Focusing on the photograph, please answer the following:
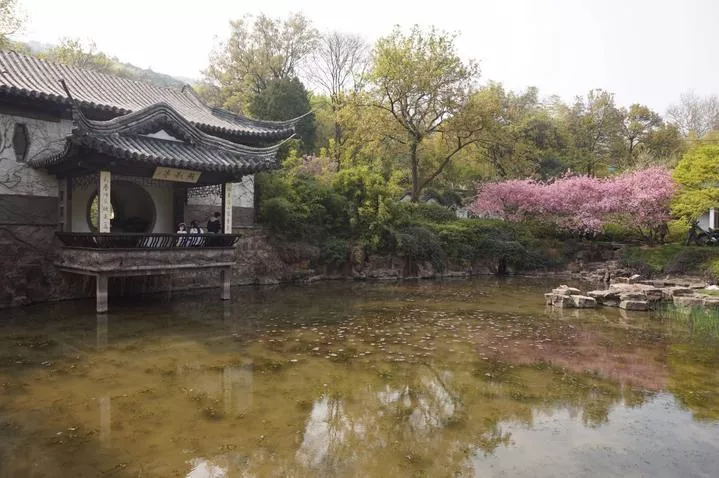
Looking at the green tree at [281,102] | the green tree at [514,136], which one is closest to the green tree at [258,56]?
the green tree at [281,102]

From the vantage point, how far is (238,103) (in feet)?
101

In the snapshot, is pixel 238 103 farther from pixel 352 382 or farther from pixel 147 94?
pixel 352 382

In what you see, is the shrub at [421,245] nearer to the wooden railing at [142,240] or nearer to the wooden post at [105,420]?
the wooden railing at [142,240]

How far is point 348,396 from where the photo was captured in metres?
5.67

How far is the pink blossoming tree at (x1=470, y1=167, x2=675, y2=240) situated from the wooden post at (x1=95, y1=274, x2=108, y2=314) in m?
20.1

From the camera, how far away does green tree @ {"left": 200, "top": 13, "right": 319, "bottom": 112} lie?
1205 inches

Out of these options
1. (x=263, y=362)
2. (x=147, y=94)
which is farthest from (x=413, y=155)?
(x=263, y=362)

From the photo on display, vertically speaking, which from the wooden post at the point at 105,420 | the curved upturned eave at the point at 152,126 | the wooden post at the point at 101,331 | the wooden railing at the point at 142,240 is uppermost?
the curved upturned eave at the point at 152,126

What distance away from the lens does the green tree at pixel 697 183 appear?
19.7 m

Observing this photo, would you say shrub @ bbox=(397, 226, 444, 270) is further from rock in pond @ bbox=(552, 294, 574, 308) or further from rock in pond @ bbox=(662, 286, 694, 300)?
rock in pond @ bbox=(662, 286, 694, 300)

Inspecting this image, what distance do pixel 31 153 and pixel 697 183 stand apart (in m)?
23.9

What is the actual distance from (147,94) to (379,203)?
29.2ft

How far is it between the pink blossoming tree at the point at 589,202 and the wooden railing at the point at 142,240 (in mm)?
17370

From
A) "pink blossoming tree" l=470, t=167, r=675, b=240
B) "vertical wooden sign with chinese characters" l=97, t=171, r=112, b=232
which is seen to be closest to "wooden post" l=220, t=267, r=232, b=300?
"vertical wooden sign with chinese characters" l=97, t=171, r=112, b=232
